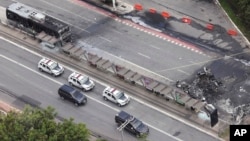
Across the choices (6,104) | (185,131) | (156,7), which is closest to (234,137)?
(185,131)

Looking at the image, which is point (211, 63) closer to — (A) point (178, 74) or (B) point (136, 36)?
(A) point (178, 74)

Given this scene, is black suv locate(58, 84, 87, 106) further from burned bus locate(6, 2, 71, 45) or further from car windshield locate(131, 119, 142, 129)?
burned bus locate(6, 2, 71, 45)

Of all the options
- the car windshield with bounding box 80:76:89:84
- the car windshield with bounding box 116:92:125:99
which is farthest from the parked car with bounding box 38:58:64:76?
the car windshield with bounding box 116:92:125:99

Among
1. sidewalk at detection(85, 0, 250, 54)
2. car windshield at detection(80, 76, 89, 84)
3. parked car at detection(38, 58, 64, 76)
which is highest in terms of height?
sidewalk at detection(85, 0, 250, 54)

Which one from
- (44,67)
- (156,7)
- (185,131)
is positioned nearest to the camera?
(185,131)

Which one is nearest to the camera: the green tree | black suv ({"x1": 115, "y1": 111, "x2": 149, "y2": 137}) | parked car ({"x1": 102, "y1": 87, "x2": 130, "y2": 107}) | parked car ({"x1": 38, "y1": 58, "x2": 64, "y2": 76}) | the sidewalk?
the green tree

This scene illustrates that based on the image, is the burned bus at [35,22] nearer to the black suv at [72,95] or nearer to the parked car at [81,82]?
the parked car at [81,82]

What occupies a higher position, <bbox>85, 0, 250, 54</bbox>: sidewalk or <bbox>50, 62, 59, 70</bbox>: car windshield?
<bbox>85, 0, 250, 54</bbox>: sidewalk

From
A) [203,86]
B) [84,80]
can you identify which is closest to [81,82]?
[84,80]
